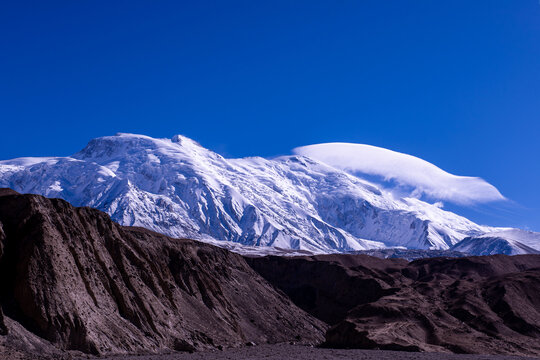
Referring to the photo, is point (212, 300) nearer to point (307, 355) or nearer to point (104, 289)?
point (307, 355)

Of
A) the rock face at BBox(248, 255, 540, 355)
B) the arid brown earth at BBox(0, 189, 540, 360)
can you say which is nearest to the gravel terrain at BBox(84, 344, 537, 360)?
the arid brown earth at BBox(0, 189, 540, 360)

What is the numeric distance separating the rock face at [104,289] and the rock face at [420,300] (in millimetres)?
18233

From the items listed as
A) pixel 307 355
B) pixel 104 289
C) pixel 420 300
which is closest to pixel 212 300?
pixel 307 355

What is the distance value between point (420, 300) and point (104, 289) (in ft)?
221

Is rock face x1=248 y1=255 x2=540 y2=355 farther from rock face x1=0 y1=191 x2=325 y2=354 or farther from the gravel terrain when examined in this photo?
rock face x1=0 y1=191 x2=325 y2=354

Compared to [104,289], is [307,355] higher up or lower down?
lower down

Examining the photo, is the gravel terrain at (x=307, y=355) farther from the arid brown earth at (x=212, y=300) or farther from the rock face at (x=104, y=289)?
the rock face at (x=104, y=289)

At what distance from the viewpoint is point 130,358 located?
68.8 m

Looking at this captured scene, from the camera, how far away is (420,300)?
126875 millimetres

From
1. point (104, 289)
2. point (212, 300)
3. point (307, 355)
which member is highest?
point (104, 289)

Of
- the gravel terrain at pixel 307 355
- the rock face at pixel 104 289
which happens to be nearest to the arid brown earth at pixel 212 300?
the rock face at pixel 104 289

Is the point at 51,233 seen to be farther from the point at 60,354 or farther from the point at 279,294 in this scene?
the point at 279,294

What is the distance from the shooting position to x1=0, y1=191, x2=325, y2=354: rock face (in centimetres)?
Answer: 6756

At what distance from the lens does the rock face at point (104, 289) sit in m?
67.6
